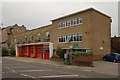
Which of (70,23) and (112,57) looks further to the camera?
(70,23)

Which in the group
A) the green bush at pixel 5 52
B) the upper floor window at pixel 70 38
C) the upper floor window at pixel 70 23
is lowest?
the green bush at pixel 5 52

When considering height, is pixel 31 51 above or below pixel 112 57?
above

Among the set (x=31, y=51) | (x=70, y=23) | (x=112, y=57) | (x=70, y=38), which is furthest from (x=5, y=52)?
(x=112, y=57)

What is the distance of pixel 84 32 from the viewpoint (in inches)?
1409

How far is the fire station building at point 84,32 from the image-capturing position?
3511cm

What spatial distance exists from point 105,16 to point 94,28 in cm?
471

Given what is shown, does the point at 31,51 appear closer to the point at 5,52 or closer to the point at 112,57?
the point at 5,52

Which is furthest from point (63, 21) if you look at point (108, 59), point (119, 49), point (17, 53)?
point (17, 53)

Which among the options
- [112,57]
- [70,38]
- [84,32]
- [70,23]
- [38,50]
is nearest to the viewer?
[112,57]

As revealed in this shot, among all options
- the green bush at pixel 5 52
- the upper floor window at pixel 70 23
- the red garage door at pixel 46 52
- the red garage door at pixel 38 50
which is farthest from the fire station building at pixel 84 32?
the green bush at pixel 5 52

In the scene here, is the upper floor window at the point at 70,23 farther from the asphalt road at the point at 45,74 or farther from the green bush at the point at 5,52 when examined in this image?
the green bush at the point at 5,52

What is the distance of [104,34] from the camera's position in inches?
1506

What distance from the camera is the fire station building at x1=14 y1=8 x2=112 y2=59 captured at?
1382 inches

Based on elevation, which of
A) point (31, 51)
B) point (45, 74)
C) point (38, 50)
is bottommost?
point (45, 74)
